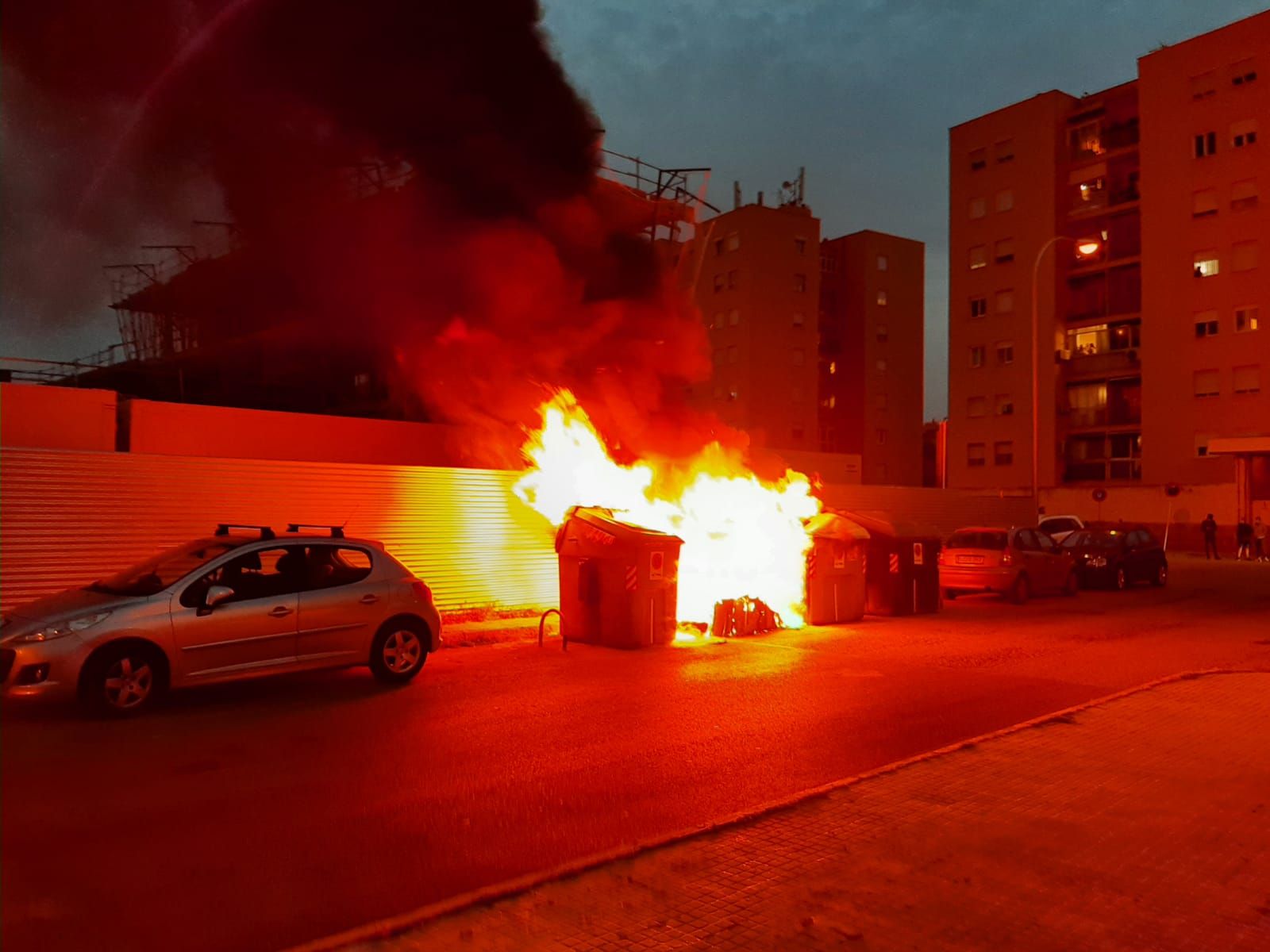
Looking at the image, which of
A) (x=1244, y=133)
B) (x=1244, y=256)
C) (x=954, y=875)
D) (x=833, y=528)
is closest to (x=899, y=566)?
(x=833, y=528)

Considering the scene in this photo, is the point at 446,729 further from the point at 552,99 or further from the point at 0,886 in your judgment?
the point at 552,99

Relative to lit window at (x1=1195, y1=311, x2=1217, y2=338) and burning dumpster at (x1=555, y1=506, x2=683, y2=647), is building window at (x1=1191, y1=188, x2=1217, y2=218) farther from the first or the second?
burning dumpster at (x1=555, y1=506, x2=683, y2=647)

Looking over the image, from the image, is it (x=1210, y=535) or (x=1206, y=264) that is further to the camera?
(x=1206, y=264)

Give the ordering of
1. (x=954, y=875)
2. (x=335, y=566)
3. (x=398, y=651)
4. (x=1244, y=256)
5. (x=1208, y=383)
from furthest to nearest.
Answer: (x=1208, y=383) → (x=1244, y=256) → (x=398, y=651) → (x=335, y=566) → (x=954, y=875)

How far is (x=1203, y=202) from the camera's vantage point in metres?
41.2

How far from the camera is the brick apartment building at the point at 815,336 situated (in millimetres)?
52094

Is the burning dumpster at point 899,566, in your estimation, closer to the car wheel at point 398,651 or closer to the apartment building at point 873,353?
the car wheel at point 398,651

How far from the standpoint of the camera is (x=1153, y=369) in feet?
139

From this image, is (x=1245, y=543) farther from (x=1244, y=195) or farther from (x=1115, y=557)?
(x=1244, y=195)

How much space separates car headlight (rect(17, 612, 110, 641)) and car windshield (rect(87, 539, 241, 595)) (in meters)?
0.52

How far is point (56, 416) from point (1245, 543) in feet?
108

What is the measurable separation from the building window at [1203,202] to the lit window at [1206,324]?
4076mm

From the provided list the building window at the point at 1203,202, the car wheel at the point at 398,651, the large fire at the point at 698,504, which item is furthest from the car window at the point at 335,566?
the building window at the point at 1203,202

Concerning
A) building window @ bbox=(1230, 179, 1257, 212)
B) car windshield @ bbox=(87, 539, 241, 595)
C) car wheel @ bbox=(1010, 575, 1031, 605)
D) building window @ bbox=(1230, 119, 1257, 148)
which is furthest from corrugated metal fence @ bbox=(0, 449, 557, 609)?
building window @ bbox=(1230, 119, 1257, 148)
